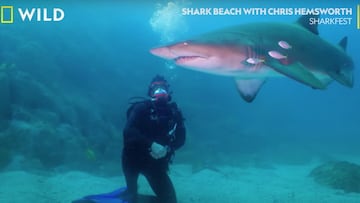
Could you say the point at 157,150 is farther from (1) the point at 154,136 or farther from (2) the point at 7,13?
(2) the point at 7,13

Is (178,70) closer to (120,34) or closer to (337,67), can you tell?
(120,34)

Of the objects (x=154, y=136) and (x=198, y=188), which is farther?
(x=198, y=188)

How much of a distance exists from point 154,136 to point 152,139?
119 millimetres

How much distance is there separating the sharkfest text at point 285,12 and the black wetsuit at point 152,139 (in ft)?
13.0

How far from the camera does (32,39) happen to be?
16.9 m

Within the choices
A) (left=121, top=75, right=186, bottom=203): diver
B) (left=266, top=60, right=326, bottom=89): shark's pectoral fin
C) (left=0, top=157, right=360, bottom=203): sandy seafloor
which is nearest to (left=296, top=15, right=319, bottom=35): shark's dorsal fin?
(left=266, top=60, right=326, bottom=89): shark's pectoral fin

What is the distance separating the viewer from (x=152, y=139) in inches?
199

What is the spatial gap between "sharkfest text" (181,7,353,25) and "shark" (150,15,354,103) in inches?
113

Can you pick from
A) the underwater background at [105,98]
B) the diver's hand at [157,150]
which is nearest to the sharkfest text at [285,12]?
the underwater background at [105,98]

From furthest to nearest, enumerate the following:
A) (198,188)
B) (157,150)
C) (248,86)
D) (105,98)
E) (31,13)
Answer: (105,98), (31,13), (198,188), (248,86), (157,150)

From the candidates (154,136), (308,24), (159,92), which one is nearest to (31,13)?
(159,92)

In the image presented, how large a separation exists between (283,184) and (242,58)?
6.09 meters

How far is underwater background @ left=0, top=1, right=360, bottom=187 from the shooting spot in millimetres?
9422

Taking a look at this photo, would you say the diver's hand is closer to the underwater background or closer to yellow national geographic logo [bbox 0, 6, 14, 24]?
the underwater background
